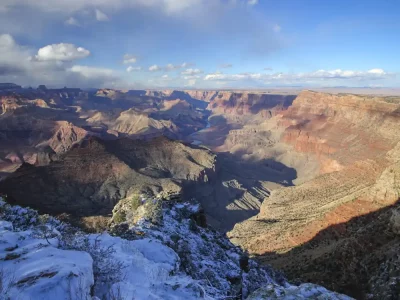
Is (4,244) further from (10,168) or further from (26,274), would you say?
(10,168)

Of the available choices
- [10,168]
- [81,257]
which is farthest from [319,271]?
[10,168]

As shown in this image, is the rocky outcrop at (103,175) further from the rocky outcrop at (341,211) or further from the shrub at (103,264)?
the shrub at (103,264)

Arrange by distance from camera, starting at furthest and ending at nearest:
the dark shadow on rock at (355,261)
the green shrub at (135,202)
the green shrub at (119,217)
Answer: the green shrub at (135,202) → the green shrub at (119,217) → the dark shadow on rock at (355,261)

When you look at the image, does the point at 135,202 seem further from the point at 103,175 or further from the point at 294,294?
the point at 103,175

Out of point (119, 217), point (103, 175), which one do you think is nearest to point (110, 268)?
point (119, 217)

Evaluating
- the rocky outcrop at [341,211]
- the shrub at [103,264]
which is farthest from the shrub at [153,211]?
the rocky outcrop at [341,211]
